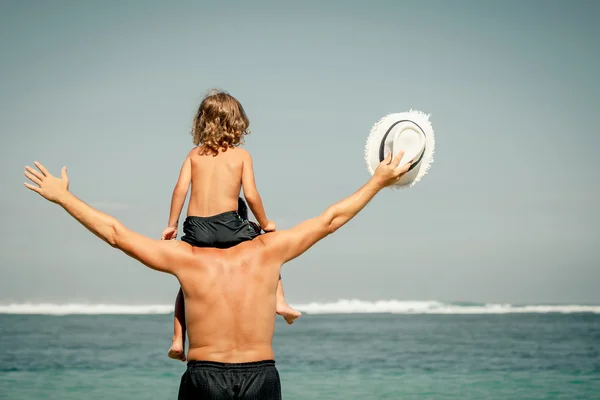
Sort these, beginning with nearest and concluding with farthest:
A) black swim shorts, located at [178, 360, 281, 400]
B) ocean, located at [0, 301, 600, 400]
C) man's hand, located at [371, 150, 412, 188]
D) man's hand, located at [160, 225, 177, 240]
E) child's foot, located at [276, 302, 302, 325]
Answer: black swim shorts, located at [178, 360, 281, 400] < man's hand, located at [371, 150, 412, 188] < man's hand, located at [160, 225, 177, 240] < child's foot, located at [276, 302, 302, 325] < ocean, located at [0, 301, 600, 400]

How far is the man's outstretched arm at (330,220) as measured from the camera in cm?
376

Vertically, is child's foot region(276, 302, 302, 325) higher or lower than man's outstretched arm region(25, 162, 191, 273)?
lower

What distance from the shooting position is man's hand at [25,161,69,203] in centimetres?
355

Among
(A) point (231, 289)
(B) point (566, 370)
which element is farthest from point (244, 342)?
(B) point (566, 370)

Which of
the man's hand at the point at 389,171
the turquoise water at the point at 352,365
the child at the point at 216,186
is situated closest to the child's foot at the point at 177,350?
the child at the point at 216,186

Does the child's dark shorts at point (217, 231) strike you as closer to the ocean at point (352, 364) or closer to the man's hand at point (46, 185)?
the man's hand at point (46, 185)

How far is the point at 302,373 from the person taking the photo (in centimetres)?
2309

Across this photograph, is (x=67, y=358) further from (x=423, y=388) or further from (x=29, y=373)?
(x=423, y=388)

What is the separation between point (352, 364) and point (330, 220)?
22039 millimetres

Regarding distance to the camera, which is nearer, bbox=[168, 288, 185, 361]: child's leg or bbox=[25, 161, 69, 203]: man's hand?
bbox=[25, 161, 69, 203]: man's hand

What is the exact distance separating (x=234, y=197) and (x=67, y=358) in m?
24.5

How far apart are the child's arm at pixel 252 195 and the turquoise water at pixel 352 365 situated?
14.9m

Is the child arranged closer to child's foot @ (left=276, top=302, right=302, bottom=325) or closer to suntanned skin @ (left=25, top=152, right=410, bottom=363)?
suntanned skin @ (left=25, top=152, right=410, bottom=363)

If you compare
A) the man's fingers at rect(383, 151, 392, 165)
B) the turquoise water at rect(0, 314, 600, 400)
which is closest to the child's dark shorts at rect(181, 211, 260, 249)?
the man's fingers at rect(383, 151, 392, 165)
